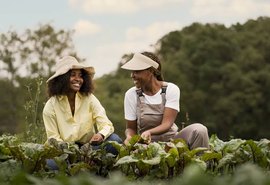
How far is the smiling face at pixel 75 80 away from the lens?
22.3 feet

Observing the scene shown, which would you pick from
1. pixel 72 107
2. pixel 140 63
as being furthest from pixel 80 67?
pixel 140 63

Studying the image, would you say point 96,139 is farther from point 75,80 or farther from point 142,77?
point 142,77

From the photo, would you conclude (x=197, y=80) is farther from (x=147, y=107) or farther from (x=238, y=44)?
(x=147, y=107)

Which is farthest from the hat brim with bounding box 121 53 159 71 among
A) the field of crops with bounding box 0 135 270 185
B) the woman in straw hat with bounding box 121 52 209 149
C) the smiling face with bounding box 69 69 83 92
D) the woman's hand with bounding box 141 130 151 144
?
the field of crops with bounding box 0 135 270 185

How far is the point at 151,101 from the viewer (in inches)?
277

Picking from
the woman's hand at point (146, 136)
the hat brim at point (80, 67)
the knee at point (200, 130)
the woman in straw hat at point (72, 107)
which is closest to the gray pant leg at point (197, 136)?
the knee at point (200, 130)

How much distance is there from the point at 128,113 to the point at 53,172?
1.24 meters

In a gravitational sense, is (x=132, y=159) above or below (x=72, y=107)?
below

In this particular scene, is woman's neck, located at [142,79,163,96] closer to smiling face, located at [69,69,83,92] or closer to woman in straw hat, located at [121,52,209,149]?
woman in straw hat, located at [121,52,209,149]

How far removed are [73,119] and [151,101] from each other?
75cm

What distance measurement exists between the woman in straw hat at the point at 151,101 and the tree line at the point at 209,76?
31.9m

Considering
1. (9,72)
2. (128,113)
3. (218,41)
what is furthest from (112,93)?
(128,113)

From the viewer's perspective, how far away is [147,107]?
701cm

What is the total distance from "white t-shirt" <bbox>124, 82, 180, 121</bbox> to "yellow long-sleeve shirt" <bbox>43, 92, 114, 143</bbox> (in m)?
0.30
